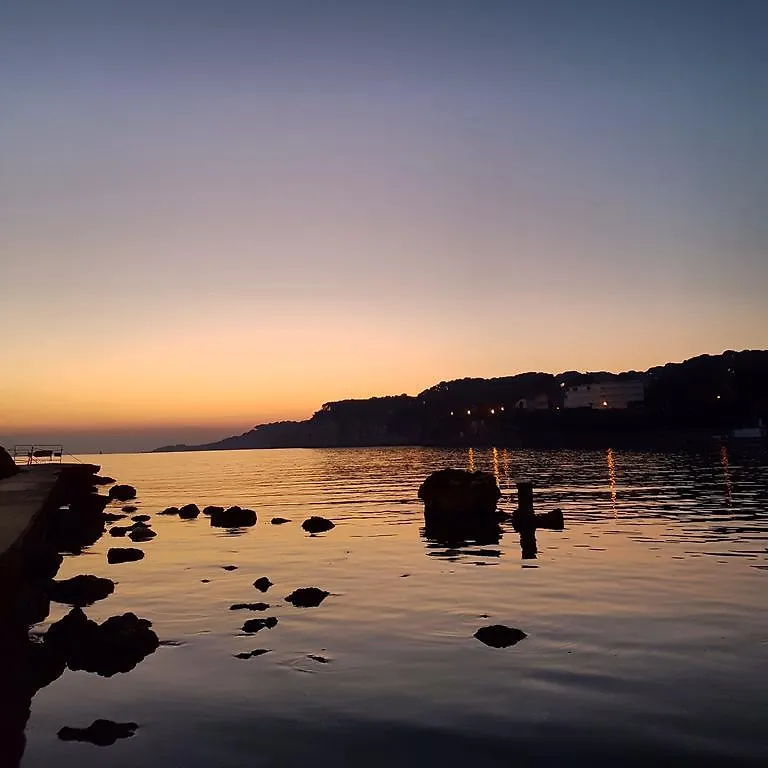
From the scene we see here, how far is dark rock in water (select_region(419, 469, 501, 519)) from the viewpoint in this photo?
4656 centimetres

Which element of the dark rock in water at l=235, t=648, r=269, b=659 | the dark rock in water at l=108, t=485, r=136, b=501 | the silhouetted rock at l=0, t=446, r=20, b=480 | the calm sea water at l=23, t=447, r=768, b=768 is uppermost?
the silhouetted rock at l=0, t=446, r=20, b=480

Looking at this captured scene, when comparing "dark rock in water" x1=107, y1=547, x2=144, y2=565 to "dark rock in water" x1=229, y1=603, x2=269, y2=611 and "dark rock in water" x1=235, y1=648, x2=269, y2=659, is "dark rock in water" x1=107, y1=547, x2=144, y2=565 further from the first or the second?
"dark rock in water" x1=235, y1=648, x2=269, y2=659

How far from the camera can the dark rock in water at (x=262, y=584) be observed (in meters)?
27.7

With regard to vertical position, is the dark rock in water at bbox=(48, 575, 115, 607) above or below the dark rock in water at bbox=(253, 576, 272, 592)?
above

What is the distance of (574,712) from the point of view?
14.0m

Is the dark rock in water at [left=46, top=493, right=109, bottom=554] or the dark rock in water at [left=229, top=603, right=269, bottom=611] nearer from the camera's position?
the dark rock in water at [left=229, top=603, right=269, bottom=611]

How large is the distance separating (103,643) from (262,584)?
9.57m

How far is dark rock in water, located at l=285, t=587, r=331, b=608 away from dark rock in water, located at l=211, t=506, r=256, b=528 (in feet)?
87.4

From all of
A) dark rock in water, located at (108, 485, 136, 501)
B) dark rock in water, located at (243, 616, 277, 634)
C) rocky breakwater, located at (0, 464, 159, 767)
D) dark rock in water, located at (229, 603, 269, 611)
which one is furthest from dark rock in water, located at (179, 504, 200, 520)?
dark rock in water, located at (243, 616, 277, 634)

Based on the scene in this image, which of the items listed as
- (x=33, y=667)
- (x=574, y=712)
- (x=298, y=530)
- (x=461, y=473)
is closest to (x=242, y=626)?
(x=33, y=667)

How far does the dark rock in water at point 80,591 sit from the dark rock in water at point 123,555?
28.6ft

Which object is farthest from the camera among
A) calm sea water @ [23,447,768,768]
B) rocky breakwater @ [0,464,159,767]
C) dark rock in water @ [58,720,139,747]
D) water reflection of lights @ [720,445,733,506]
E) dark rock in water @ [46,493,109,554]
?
water reflection of lights @ [720,445,733,506]

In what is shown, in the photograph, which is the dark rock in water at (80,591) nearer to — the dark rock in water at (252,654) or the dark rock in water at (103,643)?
the dark rock in water at (103,643)

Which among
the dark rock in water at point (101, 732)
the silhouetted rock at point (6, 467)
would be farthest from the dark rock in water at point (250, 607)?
the silhouetted rock at point (6, 467)
